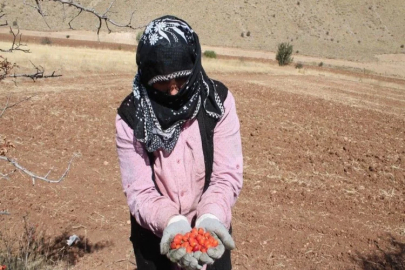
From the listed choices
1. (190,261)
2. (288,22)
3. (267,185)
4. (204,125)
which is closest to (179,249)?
(190,261)

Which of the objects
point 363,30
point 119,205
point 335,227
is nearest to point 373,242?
point 335,227

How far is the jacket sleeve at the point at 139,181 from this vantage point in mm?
1641

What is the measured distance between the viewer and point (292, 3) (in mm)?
53625

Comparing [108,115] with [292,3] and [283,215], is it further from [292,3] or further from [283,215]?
[292,3]

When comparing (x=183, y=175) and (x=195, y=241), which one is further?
(x=183, y=175)

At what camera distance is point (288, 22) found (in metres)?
51.0

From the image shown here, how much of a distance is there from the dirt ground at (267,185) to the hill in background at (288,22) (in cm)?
3773

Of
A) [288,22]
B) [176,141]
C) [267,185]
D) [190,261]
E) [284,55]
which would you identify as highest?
[288,22]

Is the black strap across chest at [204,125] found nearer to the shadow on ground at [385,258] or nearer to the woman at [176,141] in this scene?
the woman at [176,141]

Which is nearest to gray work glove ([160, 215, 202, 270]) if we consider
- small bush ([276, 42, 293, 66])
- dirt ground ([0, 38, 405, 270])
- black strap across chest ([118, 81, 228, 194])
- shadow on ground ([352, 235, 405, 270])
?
black strap across chest ([118, 81, 228, 194])

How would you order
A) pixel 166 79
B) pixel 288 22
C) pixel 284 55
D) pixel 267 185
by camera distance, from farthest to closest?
pixel 288 22 < pixel 284 55 < pixel 267 185 < pixel 166 79

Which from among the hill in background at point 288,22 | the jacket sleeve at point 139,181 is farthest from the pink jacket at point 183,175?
the hill in background at point 288,22

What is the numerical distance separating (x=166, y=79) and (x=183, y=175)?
0.41 metres

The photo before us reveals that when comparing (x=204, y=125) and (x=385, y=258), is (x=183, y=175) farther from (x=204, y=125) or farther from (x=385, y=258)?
(x=385, y=258)
